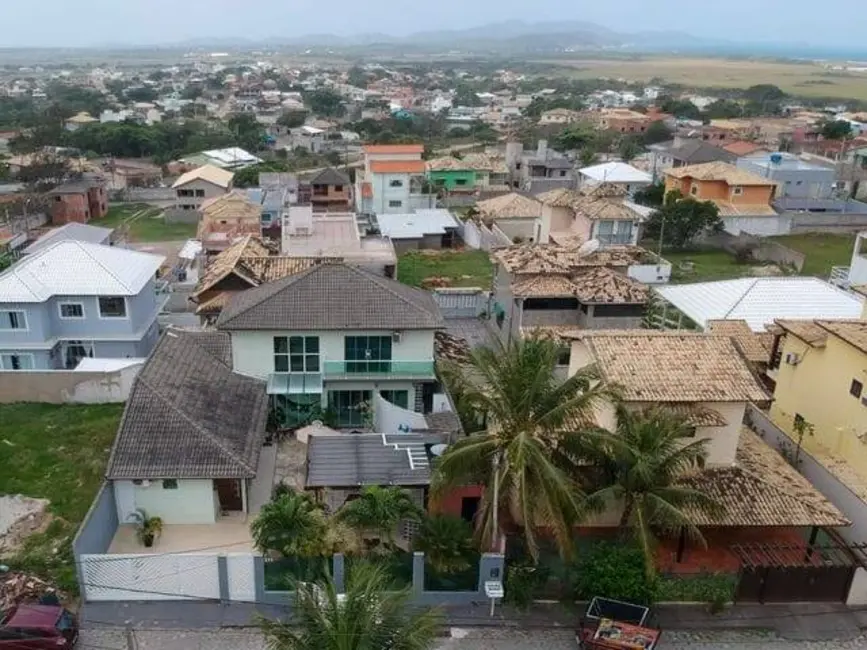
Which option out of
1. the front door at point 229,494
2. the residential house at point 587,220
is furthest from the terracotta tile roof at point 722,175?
the front door at point 229,494

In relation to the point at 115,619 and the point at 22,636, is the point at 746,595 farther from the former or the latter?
the point at 22,636

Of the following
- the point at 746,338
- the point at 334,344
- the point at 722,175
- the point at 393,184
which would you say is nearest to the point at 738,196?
the point at 722,175

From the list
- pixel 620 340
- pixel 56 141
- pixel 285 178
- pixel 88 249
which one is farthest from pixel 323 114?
pixel 620 340

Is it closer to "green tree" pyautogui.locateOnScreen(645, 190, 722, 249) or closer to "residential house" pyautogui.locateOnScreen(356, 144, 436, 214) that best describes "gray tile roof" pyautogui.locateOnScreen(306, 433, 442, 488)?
"green tree" pyautogui.locateOnScreen(645, 190, 722, 249)

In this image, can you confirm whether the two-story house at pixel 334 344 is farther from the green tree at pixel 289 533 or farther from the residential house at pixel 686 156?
the residential house at pixel 686 156

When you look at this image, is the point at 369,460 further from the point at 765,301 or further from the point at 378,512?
the point at 765,301

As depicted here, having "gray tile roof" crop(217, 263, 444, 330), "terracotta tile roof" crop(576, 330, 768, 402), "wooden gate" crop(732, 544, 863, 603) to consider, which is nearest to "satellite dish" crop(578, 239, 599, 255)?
"gray tile roof" crop(217, 263, 444, 330)
